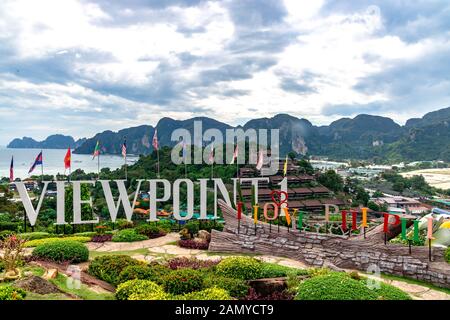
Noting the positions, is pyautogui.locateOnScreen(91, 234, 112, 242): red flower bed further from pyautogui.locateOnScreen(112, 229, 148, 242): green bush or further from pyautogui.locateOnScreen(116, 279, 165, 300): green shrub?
pyautogui.locateOnScreen(116, 279, 165, 300): green shrub

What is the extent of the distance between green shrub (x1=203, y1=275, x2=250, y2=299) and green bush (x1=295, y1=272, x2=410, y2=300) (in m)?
1.69

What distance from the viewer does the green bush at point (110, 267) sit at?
10.5 metres

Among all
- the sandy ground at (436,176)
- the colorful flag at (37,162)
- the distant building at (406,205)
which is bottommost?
the distant building at (406,205)

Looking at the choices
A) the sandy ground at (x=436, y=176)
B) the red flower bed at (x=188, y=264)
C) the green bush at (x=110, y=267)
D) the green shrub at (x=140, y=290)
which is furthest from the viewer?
the sandy ground at (x=436, y=176)

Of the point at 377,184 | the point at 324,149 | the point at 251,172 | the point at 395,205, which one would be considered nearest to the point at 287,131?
the point at 324,149

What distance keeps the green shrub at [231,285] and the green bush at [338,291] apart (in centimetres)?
169

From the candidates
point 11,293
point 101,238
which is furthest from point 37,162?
point 11,293

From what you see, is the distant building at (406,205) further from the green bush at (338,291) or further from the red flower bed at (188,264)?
the green bush at (338,291)

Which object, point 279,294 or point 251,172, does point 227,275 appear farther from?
point 251,172

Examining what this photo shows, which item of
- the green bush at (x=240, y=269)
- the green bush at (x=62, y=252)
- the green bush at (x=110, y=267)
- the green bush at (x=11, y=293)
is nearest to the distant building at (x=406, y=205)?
the green bush at (x=240, y=269)

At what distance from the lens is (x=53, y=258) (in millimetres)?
12086

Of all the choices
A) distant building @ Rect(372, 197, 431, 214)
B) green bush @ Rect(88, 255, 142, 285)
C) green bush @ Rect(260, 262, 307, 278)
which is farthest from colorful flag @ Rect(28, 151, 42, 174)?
distant building @ Rect(372, 197, 431, 214)
